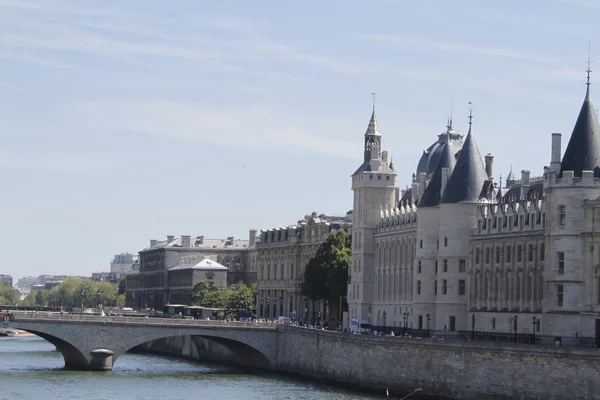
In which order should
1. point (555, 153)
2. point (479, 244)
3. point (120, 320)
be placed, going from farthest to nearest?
point (120, 320) < point (479, 244) < point (555, 153)

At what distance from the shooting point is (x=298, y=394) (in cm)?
9931

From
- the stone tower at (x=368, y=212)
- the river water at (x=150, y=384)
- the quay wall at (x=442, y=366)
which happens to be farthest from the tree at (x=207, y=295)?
the quay wall at (x=442, y=366)

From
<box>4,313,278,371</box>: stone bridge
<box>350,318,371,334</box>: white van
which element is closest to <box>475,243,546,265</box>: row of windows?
<box>350,318,371,334</box>: white van

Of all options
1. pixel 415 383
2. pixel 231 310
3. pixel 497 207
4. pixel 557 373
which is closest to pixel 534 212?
pixel 497 207

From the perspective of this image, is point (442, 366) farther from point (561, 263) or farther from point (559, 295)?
point (561, 263)

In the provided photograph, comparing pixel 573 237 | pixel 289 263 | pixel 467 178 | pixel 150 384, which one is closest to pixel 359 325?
pixel 467 178

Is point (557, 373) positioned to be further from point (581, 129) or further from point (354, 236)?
point (354, 236)

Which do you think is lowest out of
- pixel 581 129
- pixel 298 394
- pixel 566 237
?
pixel 298 394

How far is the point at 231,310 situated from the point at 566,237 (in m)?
97.9

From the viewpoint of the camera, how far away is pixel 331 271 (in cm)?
14438

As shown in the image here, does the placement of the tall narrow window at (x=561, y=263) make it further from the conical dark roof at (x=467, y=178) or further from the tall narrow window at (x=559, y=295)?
the conical dark roof at (x=467, y=178)

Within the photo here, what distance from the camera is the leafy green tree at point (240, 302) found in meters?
185

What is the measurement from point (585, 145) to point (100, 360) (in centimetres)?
4344

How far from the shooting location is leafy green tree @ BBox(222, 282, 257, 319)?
18471 cm
